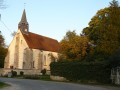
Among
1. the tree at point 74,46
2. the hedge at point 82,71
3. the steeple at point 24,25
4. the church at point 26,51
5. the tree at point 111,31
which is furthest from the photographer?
the steeple at point 24,25

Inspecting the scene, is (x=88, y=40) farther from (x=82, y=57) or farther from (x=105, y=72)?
(x=105, y=72)

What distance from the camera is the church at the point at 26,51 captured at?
268 ft

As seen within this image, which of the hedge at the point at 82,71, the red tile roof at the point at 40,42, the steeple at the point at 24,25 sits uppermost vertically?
the steeple at the point at 24,25

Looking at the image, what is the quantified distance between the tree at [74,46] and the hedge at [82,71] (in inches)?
219

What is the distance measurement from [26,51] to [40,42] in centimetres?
808

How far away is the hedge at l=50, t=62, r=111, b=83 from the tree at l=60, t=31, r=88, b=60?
557 cm

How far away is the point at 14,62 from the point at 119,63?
54159mm

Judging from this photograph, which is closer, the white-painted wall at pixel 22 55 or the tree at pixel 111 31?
the tree at pixel 111 31

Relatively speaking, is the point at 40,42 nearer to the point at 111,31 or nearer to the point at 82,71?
the point at 82,71

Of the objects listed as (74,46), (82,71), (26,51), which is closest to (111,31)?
(82,71)

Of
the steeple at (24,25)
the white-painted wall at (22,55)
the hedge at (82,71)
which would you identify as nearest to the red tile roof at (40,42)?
the white-painted wall at (22,55)

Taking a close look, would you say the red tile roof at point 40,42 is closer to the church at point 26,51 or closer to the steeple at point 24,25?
the church at point 26,51

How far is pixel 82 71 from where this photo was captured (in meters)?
42.5

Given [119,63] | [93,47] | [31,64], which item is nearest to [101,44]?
[119,63]
